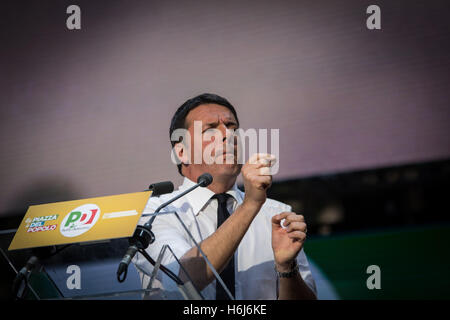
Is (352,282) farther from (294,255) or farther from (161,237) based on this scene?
(161,237)

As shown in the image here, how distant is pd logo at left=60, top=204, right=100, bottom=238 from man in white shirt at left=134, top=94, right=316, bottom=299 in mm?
131

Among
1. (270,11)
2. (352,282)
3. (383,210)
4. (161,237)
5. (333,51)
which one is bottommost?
(352,282)

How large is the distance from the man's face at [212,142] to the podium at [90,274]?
0.71 m

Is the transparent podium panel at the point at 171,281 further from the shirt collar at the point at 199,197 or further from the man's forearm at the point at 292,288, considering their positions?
the shirt collar at the point at 199,197

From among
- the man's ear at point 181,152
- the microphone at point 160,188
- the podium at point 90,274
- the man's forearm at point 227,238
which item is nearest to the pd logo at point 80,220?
the podium at point 90,274

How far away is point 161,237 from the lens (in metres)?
1.26

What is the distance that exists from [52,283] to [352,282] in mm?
2097

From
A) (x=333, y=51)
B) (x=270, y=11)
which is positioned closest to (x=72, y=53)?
(x=270, y=11)

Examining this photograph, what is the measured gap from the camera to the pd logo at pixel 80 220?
114cm

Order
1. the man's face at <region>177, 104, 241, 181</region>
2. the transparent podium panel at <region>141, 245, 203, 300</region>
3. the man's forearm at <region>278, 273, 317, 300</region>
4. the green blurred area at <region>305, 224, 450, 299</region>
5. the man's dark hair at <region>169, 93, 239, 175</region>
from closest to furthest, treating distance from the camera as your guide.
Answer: the transparent podium panel at <region>141, 245, 203, 300</region> → the man's forearm at <region>278, 273, 317, 300</region> → the man's face at <region>177, 104, 241, 181</region> → the man's dark hair at <region>169, 93, 239, 175</region> → the green blurred area at <region>305, 224, 450, 299</region>

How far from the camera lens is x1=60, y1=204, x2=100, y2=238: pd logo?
1145mm

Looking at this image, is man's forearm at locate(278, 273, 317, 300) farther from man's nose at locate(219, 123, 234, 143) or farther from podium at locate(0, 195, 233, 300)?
man's nose at locate(219, 123, 234, 143)

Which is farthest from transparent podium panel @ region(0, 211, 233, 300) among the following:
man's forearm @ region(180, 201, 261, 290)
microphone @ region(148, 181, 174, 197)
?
microphone @ region(148, 181, 174, 197)

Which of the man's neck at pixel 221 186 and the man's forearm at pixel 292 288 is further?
the man's neck at pixel 221 186
